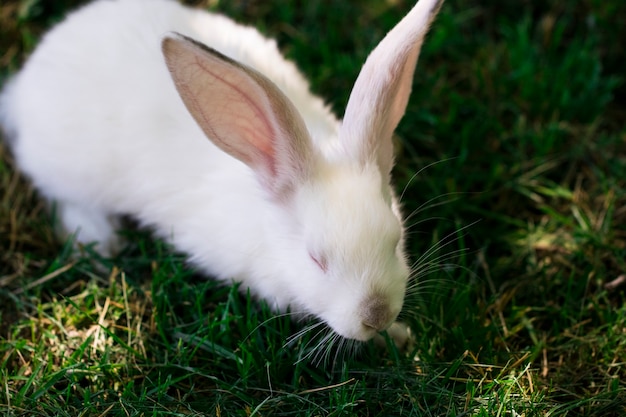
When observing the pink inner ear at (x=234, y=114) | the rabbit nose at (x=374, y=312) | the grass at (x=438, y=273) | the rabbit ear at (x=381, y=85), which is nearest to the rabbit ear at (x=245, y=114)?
the pink inner ear at (x=234, y=114)

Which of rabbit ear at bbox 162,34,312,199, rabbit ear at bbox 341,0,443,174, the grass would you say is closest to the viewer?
rabbit ear at bbox 162,34,312,199

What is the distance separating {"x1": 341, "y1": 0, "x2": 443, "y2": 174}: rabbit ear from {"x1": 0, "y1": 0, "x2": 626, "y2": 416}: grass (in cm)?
49

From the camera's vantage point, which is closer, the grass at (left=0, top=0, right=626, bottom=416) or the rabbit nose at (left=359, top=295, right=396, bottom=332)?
the rabbit nose at (left=359, top=295, right=396, bottom=332)

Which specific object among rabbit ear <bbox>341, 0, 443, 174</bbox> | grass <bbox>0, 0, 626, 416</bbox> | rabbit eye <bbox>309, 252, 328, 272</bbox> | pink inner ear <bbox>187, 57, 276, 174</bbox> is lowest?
grass <bbox>0, 0, 626, 416</bbox>

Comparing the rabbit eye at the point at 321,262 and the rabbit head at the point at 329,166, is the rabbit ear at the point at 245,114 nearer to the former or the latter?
the rabbit head at the point at 329,166

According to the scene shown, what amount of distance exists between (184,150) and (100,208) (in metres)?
0.71

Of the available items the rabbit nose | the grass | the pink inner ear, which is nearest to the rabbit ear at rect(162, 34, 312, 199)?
the pink inner ear

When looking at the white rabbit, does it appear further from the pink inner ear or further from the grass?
the grass

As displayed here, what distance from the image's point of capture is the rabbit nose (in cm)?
266

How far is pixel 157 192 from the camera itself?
11.4ft

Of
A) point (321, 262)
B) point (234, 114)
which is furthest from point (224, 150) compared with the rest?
point (321, 262)

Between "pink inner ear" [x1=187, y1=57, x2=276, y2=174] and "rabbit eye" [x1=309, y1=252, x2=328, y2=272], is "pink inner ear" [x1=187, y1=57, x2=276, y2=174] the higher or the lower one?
the higher one

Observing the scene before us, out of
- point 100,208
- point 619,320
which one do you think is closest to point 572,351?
point 619,320

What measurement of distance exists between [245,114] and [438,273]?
126 cm
